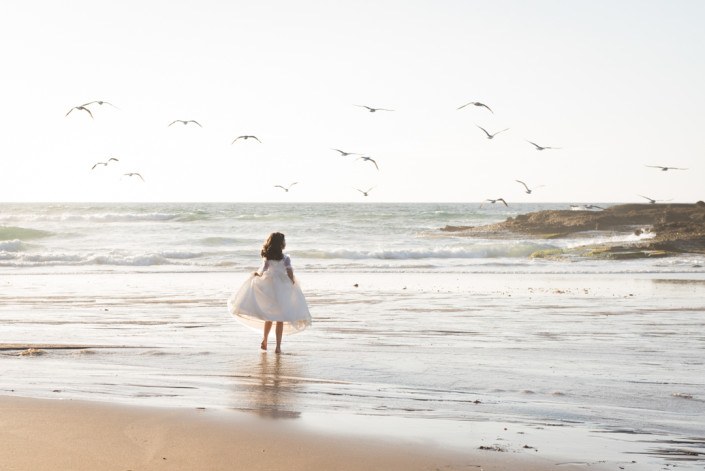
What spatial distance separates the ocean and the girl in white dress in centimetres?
35

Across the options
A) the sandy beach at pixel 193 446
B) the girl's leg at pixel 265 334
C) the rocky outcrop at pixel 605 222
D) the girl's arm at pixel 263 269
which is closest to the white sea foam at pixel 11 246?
the rocky outcrop at pixel 605 222

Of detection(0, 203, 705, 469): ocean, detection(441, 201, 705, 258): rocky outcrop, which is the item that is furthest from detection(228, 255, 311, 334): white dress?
detection(441, 201, 705, 258): rocky outcrop

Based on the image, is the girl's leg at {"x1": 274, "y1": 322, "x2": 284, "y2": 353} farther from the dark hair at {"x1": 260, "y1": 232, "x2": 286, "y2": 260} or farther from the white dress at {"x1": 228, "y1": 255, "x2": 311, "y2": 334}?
the dark hair at {"x1": 260, "y1": 232, "x2": 286, "y2": 260}

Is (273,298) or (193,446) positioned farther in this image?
(273,298)

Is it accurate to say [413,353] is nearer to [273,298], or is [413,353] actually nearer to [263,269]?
[273,298]

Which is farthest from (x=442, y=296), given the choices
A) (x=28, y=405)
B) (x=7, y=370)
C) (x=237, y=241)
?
(x=237, y=241)

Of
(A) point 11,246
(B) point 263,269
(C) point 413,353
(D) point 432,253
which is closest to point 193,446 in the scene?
(C) point 413,353

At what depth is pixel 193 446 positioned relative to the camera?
6.50 meters

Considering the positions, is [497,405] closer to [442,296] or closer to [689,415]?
[689,415]

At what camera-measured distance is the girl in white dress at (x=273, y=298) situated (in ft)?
40.0

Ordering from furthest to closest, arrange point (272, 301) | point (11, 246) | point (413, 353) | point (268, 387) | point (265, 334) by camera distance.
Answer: point (11, 246), point (272, 301), point (265, 334), point (413, 353), point (268, 387)

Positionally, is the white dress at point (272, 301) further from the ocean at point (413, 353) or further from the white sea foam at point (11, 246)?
the white sea foam at point (11, 246)

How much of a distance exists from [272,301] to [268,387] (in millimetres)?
3453

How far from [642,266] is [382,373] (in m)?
24.2
